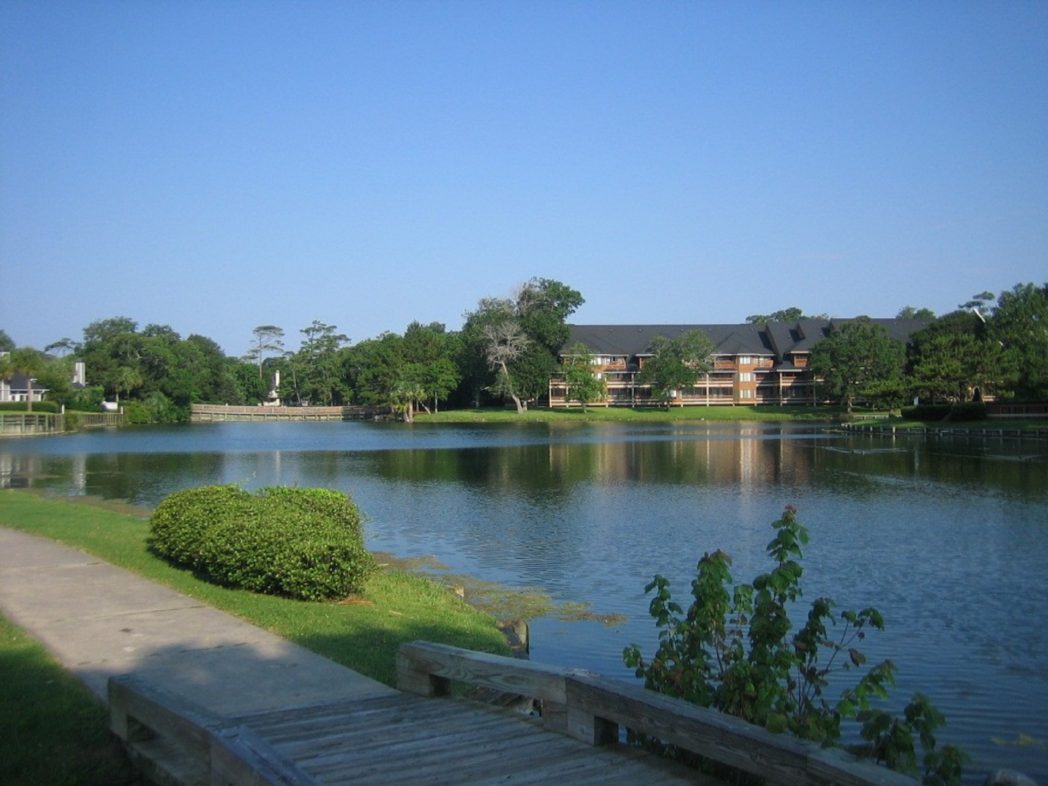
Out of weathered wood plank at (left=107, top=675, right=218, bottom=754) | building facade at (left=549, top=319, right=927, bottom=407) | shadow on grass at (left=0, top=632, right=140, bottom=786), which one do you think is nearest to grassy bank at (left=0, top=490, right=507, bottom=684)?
shadow on grass at (left=0, top=632, right=140, bottom=786)

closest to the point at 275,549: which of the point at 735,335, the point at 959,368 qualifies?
the point at 959,368

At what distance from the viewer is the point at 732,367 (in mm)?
124250

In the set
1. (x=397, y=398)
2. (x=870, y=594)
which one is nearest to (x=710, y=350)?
(x=397, y=398)

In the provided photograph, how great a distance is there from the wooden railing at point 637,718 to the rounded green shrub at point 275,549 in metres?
5.45

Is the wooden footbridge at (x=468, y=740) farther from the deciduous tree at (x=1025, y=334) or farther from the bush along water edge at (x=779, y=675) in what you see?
the deciduous tree at (x=1025, y=334)

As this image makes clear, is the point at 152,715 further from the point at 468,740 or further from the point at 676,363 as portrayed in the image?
the point at 676,363

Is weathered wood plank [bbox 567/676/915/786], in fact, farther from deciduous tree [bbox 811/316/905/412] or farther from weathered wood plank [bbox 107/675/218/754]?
deciduous tree [bbox 811/316/905/412]

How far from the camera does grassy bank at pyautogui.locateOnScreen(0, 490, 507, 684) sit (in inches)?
395

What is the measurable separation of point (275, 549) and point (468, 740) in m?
7.14

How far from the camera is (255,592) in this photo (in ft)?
42.8

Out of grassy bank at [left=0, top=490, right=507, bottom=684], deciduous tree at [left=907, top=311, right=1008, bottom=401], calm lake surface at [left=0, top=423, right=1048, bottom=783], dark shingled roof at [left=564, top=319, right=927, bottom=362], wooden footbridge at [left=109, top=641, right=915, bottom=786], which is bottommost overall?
calm lake surface at [left=0, top=423, right=1048, bottom=783]

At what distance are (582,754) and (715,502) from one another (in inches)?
1021

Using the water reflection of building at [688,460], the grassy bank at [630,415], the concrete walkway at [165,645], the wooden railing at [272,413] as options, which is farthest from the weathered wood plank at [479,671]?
the wooden railing at [272,413]

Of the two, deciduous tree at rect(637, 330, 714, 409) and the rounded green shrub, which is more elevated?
deciduous tree at rect(637, 330, 714, 409)
